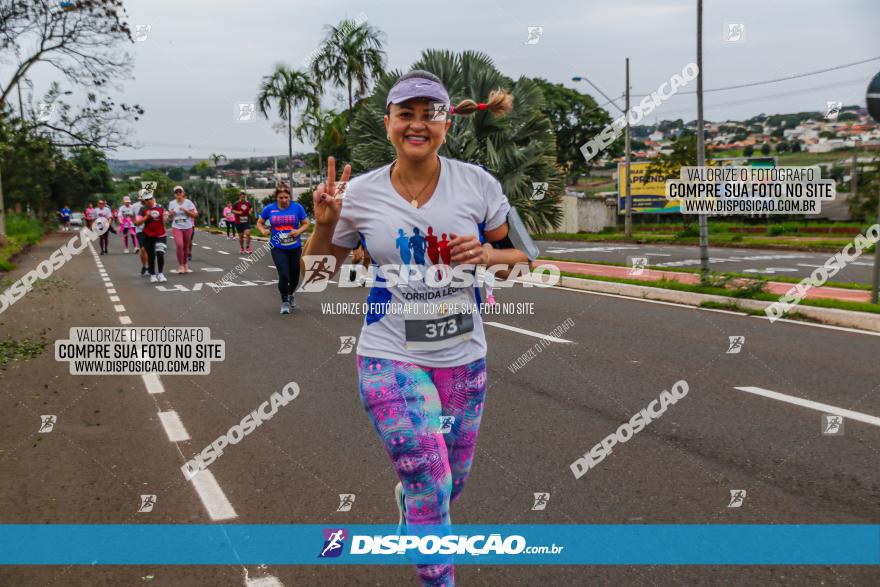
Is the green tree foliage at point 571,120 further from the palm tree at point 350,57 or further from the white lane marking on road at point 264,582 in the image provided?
the white lane marking on road at point 264,582

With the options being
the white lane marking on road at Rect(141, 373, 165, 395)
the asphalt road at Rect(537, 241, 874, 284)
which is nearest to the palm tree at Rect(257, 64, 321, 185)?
the asphalt road at Rect(537, 241, 874, 284)

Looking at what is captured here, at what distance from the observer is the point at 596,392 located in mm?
7027

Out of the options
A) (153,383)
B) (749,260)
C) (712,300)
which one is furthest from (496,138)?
(153,383)

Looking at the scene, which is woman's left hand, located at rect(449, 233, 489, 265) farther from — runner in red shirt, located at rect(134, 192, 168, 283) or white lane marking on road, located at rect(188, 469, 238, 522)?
runner in red shirt, located at rect(134, 192, 168, 283)

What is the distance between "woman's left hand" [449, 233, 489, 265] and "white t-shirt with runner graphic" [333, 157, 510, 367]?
0.27 feet

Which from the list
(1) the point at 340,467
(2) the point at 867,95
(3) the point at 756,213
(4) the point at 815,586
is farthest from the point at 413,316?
(3) the point at 756,213

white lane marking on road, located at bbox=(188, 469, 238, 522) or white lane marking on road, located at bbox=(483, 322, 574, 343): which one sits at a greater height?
white lane marking on road, located at bbox=(188, 469, 238, 522)

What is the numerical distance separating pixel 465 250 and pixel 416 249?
0.21 meters

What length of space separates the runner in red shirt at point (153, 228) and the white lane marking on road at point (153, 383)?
9.60 m

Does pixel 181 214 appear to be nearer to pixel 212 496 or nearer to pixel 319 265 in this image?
pixel 212 496

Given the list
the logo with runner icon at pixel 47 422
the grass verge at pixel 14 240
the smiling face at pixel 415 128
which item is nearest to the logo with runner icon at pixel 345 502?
the smiling face at pixel 415 128

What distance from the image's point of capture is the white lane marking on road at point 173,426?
595cm

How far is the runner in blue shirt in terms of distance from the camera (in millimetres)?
12203

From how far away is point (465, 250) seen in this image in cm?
284
